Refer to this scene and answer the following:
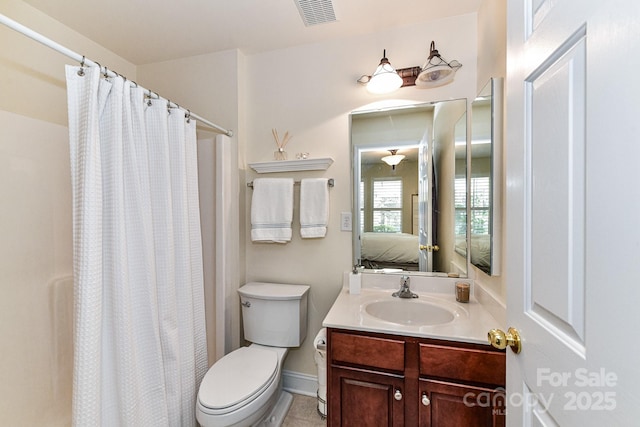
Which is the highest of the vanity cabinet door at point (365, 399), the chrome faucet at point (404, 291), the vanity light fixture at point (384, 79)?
the vanity light fixture at point (384, 79)

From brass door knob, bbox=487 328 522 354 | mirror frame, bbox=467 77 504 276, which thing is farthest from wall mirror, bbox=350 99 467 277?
brass door knob, bbox=487 328 522 354

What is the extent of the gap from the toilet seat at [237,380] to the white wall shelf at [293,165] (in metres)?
1.17

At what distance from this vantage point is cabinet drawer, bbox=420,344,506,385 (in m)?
1.04

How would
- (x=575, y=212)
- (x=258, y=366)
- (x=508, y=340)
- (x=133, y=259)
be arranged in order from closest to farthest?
(x=575, y=212) → (x=508, y=340) → (x=133, y=259) → (x=258, y=366)

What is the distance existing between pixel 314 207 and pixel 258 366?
0.99m

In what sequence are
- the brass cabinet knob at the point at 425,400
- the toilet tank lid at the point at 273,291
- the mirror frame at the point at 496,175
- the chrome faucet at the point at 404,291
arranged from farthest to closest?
the toilet tank lid at the point at 273,291, the chrome faucet at the point at 404,291, the mirror frame at the point at 496,175, the brass cabinet knob at the point at 425,400

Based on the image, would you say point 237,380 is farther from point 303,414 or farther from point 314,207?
point 314,207

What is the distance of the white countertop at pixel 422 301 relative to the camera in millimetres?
1122

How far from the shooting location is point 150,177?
1310mm

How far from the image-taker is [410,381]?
1.14 meters

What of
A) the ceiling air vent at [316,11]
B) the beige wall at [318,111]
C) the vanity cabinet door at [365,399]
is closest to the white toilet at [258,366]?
the beige wall at [318,111]

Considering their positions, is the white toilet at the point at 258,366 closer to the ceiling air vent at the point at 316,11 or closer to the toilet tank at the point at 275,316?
the toilet tank at the point at 275,316

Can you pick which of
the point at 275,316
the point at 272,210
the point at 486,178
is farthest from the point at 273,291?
the point at 486,178

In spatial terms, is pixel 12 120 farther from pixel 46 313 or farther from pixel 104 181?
pixel 46 313
